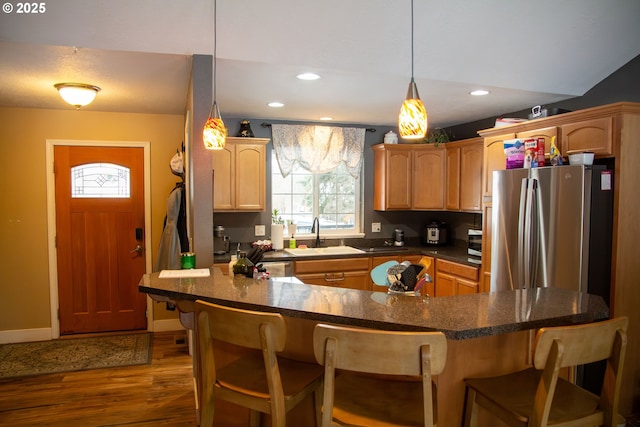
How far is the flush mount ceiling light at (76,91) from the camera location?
3.43m

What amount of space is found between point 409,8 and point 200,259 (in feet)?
6.65

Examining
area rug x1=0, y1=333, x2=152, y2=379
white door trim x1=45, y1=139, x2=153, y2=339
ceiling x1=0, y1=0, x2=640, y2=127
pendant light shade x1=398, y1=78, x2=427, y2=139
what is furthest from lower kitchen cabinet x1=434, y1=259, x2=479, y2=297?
white door trim x1=45, y1=139, x2=153, y2=339

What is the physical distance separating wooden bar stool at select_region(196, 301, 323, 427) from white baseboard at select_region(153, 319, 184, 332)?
325 centimetres

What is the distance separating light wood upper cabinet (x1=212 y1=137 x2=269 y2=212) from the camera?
4535 mm

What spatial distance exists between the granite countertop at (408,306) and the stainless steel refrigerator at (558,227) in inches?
38.2

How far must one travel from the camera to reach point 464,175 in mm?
4789

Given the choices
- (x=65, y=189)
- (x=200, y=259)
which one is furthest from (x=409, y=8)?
(x=65, y=189)

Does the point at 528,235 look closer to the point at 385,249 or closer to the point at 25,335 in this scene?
the point at 385,249

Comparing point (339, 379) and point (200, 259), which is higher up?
point (200, 259)

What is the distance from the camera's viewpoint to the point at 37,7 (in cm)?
239

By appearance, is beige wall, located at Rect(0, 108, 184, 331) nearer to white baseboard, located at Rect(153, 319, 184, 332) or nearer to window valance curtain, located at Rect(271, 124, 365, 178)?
white baseboard, located at Rect(153, 319, 184, 332)

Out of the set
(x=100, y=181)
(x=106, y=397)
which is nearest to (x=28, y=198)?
(x=100, y=181)

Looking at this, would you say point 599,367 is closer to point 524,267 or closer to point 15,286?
point 524,267

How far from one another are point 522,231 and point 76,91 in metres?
3.53
